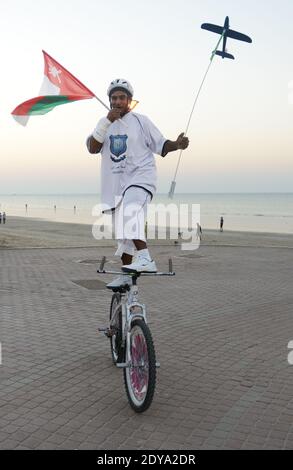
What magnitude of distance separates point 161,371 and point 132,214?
1.73 meters

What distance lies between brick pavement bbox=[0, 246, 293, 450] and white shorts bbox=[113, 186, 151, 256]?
1402mm

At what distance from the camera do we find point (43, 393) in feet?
13.5

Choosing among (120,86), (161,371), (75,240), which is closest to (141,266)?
(161,371)

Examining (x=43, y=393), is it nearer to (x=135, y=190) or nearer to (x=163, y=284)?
(x=135, y=190)

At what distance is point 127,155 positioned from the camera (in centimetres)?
418

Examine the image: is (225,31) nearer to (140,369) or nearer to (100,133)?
(100,133)

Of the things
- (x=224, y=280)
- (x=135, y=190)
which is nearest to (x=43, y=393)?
(x=135, y=190)

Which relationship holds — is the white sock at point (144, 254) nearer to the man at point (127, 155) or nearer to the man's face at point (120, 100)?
the man at point (127, 155)

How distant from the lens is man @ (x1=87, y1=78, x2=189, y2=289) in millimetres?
4086

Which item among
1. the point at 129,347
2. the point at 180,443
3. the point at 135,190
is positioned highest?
the point at 135,190

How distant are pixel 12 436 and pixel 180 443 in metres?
1.17

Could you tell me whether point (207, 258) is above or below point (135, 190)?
below

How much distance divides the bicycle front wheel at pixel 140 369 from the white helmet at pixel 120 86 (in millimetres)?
2012

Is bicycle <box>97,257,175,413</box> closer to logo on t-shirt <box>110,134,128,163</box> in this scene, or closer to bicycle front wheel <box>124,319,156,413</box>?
bicycle front wheel <box>124,319,156,413</box>
